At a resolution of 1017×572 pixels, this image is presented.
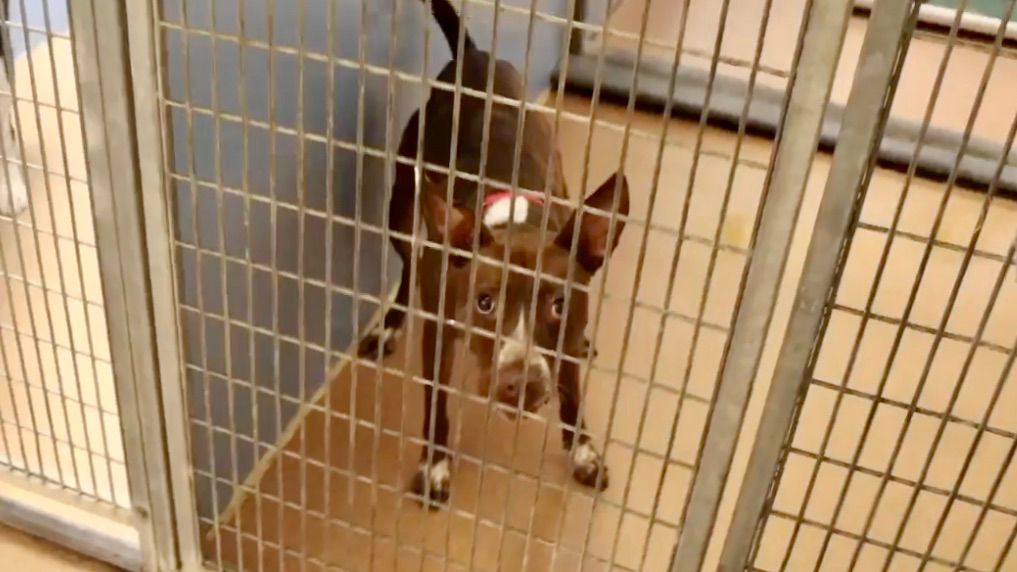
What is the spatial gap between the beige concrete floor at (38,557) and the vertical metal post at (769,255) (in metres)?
0.92

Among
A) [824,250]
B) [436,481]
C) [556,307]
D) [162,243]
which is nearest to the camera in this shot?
[824,250]

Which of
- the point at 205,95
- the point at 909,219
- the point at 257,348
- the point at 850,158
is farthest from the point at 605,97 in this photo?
the point at 850,158

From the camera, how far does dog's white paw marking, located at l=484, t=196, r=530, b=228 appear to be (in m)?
1.55

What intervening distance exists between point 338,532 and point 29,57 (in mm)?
838

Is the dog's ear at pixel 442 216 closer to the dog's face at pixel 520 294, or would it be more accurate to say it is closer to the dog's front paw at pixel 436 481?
the dog's face at pixel 520 294

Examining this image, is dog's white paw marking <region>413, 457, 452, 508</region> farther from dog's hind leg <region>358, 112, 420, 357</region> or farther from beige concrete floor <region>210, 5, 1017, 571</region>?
dog's hind leg <region>358, 112, 420, 357</region>

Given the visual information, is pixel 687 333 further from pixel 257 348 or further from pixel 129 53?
pixel 129 53

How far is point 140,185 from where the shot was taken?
1201mm

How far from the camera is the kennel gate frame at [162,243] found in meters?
0.91

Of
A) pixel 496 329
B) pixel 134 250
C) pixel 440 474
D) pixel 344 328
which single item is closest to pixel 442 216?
pixel 496 329

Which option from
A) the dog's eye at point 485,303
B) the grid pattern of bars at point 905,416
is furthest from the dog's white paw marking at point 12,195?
the grid pattern of bars at point 905,416

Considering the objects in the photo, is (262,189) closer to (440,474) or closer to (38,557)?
(440,474)

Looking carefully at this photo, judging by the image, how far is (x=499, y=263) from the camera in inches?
43.6

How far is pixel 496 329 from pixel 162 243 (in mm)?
413
